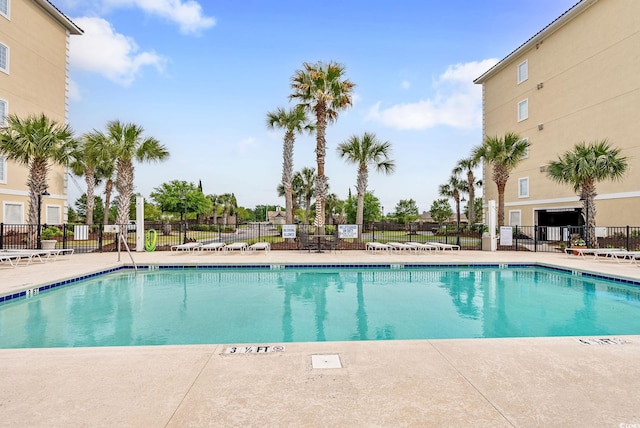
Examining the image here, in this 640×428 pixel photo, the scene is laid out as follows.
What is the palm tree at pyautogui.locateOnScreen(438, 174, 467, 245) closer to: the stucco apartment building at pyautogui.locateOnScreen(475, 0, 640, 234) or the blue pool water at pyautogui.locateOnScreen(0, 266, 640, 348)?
the stucco apartment building at pyautogui.locateOnScreen(475, 0, 640, 234)

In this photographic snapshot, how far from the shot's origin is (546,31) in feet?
78.6

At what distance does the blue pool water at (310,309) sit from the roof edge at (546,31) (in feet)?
64.2

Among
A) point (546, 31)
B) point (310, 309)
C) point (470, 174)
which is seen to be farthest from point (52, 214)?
point (470, 174)

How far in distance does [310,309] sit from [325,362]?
360 centimetres

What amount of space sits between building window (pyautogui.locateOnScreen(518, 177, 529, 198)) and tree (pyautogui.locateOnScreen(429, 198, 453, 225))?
18406 mm

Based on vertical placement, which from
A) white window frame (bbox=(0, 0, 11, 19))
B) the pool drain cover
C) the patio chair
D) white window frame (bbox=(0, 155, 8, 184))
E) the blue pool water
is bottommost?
the blue pool water

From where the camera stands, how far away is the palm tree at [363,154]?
20.2 m

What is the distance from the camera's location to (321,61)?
56.0ft

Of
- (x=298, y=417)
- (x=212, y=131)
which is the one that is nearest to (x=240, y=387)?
(x=298, y=417)

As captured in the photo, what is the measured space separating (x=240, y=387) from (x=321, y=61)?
16.7 metres

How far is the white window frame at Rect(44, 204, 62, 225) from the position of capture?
21.7m

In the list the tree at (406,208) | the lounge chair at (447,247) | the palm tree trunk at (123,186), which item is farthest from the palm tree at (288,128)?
the tree at (406,208)

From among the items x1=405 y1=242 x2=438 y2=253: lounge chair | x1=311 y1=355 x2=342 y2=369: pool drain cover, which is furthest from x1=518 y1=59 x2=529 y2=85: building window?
x1=311 y1=355 x2=342 y2=369: pool drain cover

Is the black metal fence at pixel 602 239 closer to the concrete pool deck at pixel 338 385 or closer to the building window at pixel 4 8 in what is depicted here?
Result: the concrete pool deck at pixel 338 385
